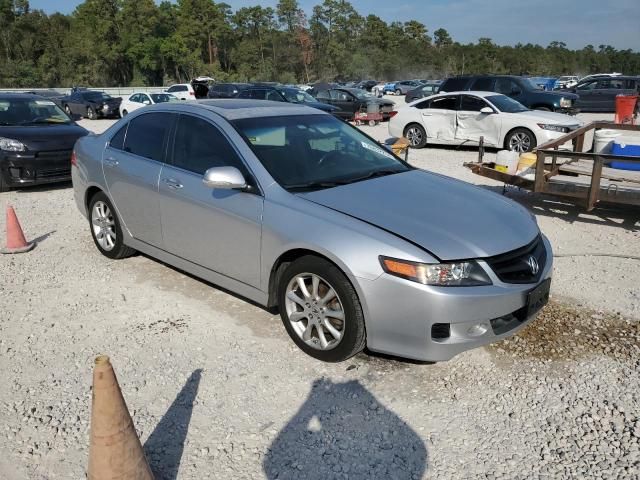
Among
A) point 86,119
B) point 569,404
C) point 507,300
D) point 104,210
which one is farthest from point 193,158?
point 86,119

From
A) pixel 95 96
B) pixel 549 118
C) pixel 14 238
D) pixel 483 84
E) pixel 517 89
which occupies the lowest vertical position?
pixel 14 238

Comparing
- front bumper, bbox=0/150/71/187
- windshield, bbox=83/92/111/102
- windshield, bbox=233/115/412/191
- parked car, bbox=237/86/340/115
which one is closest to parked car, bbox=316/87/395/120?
parked car, bbox=237/86/340/115

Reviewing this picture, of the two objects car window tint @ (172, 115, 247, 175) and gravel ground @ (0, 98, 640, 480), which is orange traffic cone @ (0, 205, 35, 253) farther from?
car window tint @ (172, 115, 247, 175)

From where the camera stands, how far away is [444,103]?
45.1 ft

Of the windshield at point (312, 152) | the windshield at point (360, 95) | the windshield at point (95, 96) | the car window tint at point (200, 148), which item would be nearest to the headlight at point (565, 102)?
the windshield at point (360, 95)

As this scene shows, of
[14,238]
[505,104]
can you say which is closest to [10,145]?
[14,238]

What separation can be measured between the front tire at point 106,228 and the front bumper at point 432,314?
3154mm

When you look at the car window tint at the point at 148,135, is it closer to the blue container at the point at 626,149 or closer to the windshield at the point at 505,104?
the blue container at the point at 626,149

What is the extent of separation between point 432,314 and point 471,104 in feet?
36.3

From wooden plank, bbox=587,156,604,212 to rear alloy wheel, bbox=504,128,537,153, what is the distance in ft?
18.5

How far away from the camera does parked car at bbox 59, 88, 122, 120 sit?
89.0ft

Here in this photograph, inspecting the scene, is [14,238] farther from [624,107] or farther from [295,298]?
[624,107]

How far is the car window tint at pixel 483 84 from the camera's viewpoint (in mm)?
16766

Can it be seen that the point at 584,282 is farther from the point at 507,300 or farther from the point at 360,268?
the point at 360,268
